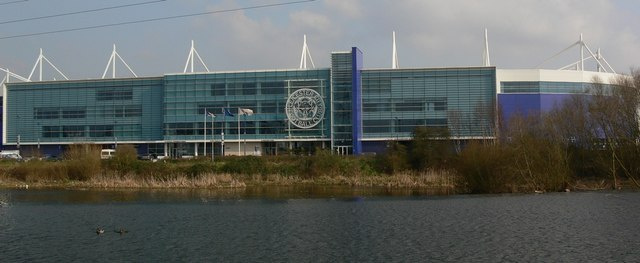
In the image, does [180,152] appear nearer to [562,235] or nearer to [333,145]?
[333,145]

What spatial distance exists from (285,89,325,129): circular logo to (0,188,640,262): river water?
79.1 m

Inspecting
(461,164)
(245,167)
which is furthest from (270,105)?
(461,164)

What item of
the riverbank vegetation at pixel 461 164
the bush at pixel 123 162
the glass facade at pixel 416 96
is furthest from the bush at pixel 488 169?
the glass facade at pixel 416 96

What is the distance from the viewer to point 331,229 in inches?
1197

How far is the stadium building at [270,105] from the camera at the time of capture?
126 metres

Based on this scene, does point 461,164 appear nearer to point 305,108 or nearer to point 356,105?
point 356,105

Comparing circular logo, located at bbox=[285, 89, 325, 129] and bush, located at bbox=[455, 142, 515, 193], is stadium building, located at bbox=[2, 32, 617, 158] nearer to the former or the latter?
circular logo, located at bbox=[285, 89, 325, 129]

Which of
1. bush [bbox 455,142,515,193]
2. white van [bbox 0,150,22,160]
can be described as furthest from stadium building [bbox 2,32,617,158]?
bush [bbox 455,142,515,193]

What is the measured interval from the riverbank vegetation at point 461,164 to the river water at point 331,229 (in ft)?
19.1

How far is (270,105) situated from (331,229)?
101400 millimetres

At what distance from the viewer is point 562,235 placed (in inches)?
1057

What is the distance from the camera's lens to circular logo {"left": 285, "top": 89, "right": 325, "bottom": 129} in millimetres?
127500

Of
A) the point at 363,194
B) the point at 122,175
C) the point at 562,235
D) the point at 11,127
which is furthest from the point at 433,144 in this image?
the point at 11,127

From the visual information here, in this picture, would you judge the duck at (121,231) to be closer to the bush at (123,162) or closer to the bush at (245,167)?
the bush at (123,162)
